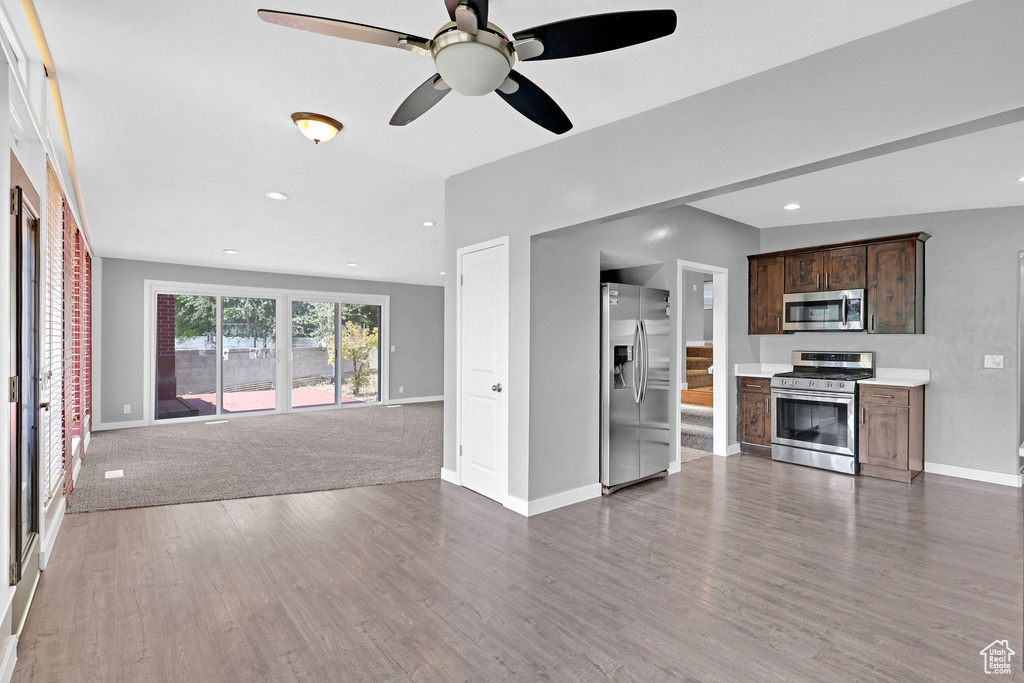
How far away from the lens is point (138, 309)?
7.45m

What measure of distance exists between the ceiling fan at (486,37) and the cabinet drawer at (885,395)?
4.35m

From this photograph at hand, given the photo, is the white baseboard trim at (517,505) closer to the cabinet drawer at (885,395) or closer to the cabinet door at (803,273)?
the cabinet drawer at (885,395)

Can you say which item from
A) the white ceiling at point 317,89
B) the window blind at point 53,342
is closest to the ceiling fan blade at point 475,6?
the white ceiling at point 317,89

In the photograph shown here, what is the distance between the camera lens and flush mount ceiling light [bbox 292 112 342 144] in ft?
9.58

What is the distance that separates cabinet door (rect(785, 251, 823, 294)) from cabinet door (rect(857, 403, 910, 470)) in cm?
134

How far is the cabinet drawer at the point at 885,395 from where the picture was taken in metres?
4.48

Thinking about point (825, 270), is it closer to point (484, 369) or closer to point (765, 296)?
point (765, 296)

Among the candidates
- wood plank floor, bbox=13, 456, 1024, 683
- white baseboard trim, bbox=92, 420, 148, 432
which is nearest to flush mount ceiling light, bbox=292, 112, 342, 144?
wood plank floor, bbox=13, 456, 1024, 683

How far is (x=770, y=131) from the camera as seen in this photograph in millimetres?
2328

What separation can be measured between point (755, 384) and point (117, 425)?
8492mm

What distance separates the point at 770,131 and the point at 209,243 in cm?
632

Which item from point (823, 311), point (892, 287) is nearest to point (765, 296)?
point (823, 311)

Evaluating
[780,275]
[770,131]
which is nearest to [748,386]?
[780,275]

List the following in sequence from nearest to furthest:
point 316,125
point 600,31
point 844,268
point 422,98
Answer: point 600,31 → point 422,98 → point 316,125 → point 844,268
